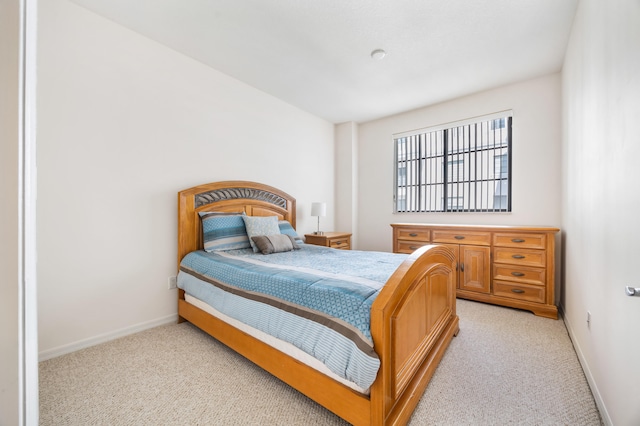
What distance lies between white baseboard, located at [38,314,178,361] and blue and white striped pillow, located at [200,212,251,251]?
80 centimetres

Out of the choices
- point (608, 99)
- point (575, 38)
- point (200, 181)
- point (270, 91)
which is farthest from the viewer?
point (270, 91)

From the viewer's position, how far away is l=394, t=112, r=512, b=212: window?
135 inches

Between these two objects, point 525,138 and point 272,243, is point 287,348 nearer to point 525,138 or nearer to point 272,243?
point 272,243

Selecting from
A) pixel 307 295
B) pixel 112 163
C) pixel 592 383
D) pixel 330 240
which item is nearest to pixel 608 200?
pixel 592 383

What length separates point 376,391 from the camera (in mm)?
1147

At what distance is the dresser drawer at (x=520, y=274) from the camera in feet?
8.94

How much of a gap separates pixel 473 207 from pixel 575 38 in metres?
2.04

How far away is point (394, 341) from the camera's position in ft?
Answer: 3.92

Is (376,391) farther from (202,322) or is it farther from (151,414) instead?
(202,322)

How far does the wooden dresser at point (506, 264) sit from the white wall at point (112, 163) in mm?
2978

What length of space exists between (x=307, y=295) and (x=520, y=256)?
105 inches

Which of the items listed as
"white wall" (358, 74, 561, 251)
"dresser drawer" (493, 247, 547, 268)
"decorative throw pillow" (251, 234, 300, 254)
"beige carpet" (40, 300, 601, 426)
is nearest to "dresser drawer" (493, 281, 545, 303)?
"dresser drawer" (493, 247, 547, 268)

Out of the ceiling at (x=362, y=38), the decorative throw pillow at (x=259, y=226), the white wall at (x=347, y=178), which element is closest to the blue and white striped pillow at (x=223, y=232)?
the decorative throw pillow at (x=259, y=226)

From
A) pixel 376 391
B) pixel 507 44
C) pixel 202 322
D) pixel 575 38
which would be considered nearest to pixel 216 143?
pixel 202 322
